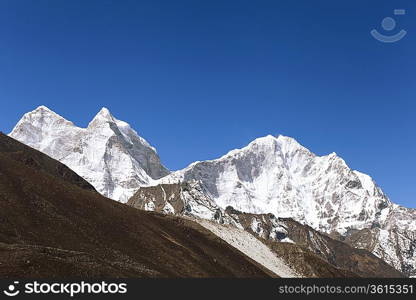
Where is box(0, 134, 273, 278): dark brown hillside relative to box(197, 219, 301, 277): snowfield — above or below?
below

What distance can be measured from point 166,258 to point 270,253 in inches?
3419

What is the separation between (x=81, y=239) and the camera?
8056 centimetres

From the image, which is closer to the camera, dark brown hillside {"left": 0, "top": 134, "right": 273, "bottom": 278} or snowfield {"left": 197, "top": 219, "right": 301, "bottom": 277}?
dark brown hillside {"left": 0, "top": 134, "right": 273, "bottom": 278}

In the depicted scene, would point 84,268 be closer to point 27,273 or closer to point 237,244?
point 27,273

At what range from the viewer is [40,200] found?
8638 cm

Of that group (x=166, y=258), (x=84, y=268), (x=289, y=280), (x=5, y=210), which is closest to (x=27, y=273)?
(x=84, y=268)

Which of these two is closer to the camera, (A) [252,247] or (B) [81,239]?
(B) [81,239]

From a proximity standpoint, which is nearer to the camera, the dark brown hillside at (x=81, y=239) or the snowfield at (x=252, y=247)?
the dark brown hillside at (x=81, y=239)

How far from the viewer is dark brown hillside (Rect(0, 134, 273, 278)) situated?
168 feet

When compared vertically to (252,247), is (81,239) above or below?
below

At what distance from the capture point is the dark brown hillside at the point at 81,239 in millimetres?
51312

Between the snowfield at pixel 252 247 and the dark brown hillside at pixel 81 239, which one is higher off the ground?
the snowfield at pixel 252 247

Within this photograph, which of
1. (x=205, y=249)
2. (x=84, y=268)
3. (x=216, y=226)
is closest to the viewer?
(x=84, y=268)

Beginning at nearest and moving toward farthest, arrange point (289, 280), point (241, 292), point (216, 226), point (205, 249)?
point (241, 292)
point (289, 280)
point (205, 249)
point (216, 226)
